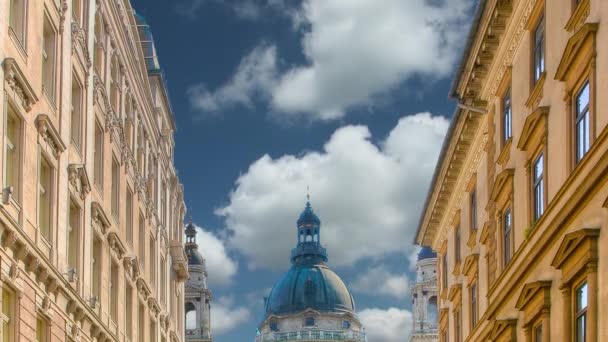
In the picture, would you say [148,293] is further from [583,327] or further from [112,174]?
[583,327]

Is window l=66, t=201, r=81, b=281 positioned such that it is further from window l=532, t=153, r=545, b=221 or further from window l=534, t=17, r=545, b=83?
window l=534, t=17, r=545, b=83

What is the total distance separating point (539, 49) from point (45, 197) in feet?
34.9

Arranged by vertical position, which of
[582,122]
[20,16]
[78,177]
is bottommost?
[582,122]

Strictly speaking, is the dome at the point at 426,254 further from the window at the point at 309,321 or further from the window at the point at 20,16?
the window at the point at 20,16

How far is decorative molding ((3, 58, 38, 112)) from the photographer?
2364cm

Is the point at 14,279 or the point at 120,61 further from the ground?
the point at 120,61

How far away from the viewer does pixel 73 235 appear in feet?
102

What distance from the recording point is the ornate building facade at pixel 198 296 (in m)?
156

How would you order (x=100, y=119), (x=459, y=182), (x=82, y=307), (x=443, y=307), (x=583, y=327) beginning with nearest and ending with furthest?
(x=583, y=327) < (x=82, y=307) < (x=100, y=119) < (x=459, y=182) < (x=443, y=307)

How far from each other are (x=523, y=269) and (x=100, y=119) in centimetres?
1372

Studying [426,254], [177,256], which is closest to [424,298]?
[426,254]

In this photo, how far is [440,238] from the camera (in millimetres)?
44000

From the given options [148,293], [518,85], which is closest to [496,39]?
[518,85]

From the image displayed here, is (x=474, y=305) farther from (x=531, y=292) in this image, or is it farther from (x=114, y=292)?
(x=531, y=292)
